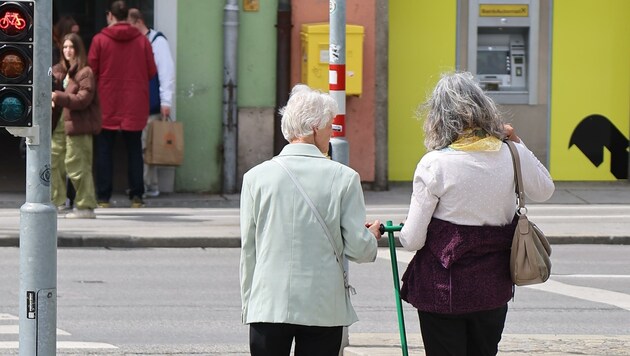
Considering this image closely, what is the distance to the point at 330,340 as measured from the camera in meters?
5.16

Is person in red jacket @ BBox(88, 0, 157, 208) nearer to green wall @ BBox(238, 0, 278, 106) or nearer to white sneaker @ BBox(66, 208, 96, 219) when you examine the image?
white sneaker @ BBox(66, 208, 96, 219)

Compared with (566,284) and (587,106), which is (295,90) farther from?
(587,106)

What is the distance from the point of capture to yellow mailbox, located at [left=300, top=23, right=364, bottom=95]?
15680 mm

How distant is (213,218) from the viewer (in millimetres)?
14320

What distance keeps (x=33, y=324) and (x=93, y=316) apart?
2598 mm

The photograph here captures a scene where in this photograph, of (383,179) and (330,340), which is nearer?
(330,340)

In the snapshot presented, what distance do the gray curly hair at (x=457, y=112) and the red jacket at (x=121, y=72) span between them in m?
9.58

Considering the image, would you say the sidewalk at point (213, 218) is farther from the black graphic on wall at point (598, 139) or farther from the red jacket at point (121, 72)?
the red jacket at point (121, 72)

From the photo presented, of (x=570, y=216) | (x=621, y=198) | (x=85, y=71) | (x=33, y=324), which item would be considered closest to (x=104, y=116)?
(x=85, y=71)

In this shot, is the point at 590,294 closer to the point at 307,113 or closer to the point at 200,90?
the point at 307,113

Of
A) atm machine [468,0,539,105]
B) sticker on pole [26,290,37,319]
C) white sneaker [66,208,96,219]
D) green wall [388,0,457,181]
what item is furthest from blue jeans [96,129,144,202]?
sticker on pole [26,290,37,319]

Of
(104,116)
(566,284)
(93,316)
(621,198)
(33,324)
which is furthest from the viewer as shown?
(621,198)

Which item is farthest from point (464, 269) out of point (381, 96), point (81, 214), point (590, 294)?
point (381, 96)

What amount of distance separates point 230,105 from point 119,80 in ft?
6.06
